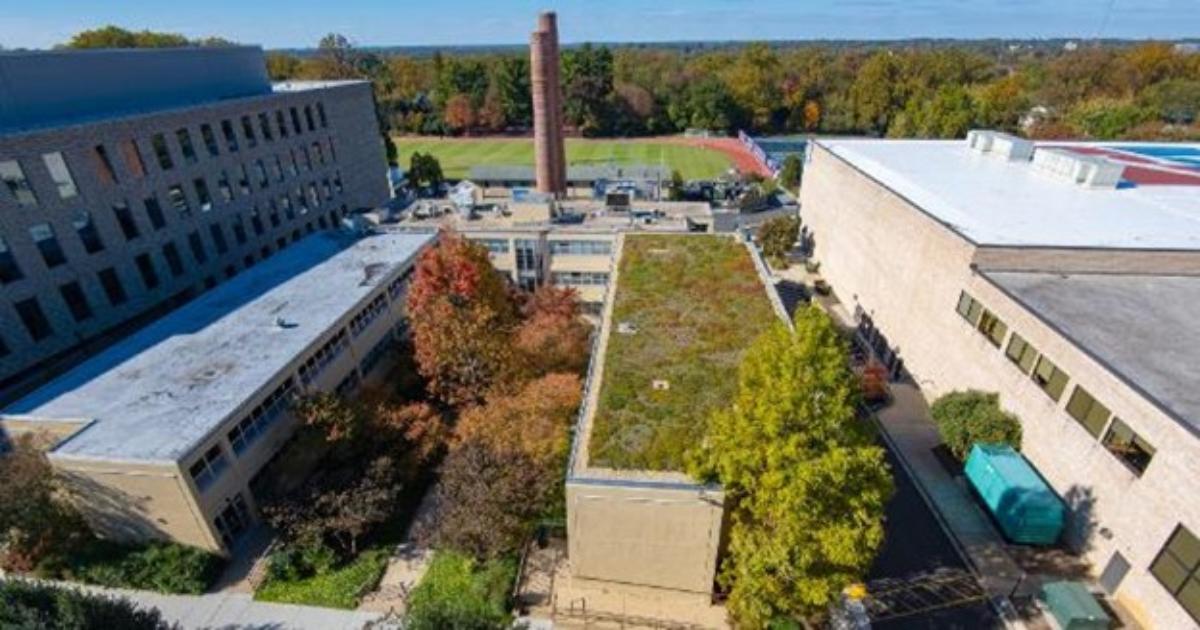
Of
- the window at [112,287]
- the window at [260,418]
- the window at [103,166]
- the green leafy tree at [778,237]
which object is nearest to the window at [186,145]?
the window at [103,166]

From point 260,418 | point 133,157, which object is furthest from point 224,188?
point 260,418

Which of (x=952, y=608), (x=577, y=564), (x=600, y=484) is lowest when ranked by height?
(x=952, y=608)

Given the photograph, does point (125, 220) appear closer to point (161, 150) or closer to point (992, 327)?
point (161, 150)

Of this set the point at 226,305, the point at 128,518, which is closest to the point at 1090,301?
the point at 128,518

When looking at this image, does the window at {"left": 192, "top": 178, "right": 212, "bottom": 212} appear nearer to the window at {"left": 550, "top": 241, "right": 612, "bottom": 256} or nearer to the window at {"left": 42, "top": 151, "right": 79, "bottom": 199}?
the window at {"left": 42, "top": 151, "right": 79, "bottom": 199}

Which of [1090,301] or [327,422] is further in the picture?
[1090,301]

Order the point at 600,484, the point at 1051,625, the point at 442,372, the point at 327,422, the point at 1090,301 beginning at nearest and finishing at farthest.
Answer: the point at 600,484
the point at 1051,625
the point at 327,422
the point at 1090,301
the point at 442,372

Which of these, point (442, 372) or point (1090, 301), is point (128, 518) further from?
point (1090, 301)
